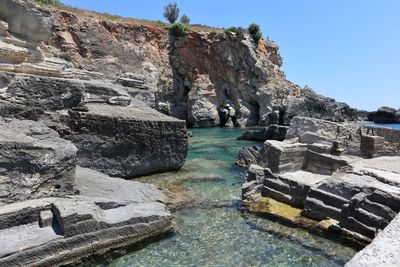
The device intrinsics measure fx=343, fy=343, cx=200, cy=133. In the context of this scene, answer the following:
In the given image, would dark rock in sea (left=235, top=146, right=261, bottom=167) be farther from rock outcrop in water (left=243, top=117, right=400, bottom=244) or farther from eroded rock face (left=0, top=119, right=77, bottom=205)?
eroded rock face (left=0, top=119, right=77, bottom=205)

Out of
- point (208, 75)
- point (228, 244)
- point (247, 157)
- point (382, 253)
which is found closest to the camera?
point (382, 253)

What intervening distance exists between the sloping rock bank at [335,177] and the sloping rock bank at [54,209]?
345cm

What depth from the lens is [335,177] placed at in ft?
28.0

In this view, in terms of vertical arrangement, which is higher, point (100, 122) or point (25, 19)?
point (25, 19)

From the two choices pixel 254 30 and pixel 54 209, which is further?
pixel 254 30

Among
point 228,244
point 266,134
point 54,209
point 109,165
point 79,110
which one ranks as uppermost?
point 79,110

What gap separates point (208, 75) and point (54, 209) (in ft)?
126

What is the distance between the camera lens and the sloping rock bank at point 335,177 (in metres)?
7.26

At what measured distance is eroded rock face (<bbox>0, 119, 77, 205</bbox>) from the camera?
6684 millimetres

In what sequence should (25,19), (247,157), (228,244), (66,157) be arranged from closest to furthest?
(228,244)
(66,157)
(25,19)
(247,157)

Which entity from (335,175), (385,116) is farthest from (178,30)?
(385,116)

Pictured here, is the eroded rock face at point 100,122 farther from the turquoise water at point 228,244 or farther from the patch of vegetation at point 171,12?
the patch of vegetation at point 171,12

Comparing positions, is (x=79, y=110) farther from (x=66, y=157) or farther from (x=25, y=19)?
(x=25, y=19)

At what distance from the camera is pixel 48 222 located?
628cm
